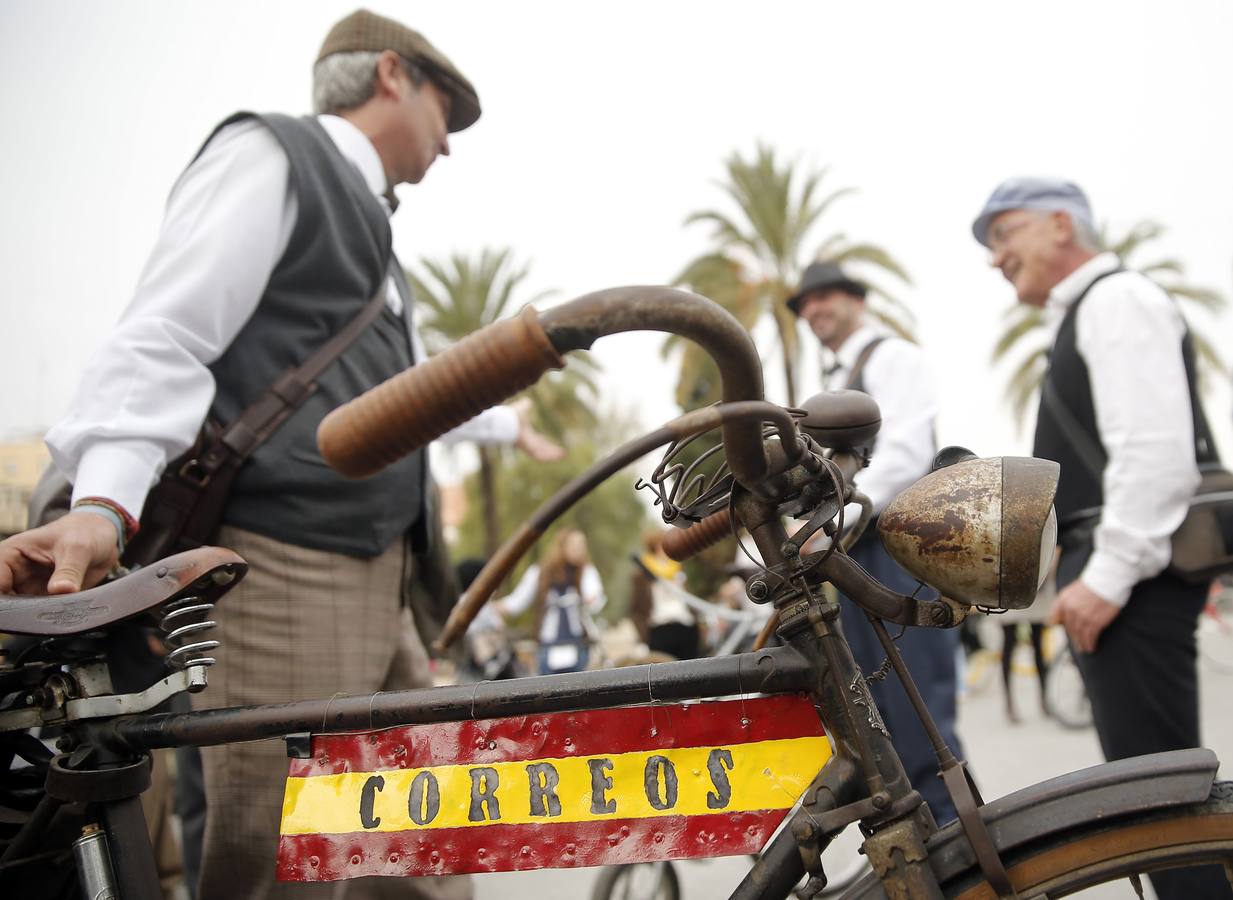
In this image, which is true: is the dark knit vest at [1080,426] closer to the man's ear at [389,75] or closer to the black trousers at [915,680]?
the black trousers at [915,680]

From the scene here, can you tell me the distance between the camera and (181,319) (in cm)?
177

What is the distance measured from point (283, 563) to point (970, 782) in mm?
1368

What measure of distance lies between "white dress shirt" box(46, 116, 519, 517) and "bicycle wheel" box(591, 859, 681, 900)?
74.2 inches

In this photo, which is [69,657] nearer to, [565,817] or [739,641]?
[565,817]

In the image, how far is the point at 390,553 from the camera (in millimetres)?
2068

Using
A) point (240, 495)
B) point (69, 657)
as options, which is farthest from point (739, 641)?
point (69, 657)

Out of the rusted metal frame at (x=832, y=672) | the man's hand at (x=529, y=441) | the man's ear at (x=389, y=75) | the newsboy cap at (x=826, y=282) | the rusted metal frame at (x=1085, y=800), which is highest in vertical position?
the man's ear at (x=389, y=75)

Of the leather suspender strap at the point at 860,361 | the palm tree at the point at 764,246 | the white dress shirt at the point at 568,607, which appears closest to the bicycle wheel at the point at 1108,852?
the leather suspender strap at the point at 860,361

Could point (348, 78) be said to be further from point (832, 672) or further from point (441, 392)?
point (832, 672)

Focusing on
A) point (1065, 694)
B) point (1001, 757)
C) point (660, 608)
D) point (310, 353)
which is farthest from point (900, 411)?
point (660, 608)

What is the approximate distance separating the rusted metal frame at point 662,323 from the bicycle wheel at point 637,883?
2.20 meters

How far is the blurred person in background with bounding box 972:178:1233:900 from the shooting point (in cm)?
212

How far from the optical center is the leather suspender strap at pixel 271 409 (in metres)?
1.82

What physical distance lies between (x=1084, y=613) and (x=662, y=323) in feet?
5.67
